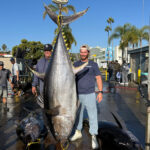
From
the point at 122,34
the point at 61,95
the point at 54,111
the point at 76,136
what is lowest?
the point at 76,136

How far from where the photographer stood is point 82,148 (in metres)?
2.78

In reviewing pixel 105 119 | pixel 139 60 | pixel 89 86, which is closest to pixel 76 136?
pixel 89 86

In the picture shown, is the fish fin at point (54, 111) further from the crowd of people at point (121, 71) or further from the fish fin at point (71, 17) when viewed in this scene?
the crowd of people at point (121, 71)

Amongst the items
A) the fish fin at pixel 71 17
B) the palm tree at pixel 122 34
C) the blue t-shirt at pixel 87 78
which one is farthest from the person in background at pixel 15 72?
the palm tree at pixel 122 34

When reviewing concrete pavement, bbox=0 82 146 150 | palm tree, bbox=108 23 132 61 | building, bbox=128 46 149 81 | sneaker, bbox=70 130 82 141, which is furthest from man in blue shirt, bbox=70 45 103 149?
palm tree, bbox=108 23 132 61

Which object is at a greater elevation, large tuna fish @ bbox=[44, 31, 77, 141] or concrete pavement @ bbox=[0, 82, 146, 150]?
large tuna fish @ bbox=[44, 31, 77, 141]

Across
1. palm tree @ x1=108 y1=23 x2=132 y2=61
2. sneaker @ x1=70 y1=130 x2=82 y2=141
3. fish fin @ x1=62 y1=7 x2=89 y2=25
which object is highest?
palm tree @ x1=108 y1=23 x2=132 y2=61

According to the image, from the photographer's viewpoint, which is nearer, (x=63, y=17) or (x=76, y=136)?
(x=63, y=17)

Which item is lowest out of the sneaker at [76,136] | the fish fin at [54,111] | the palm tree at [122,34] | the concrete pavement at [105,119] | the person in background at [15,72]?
the concrete pavement at [105,119]

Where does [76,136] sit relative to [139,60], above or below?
below

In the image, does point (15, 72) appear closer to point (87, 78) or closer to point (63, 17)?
point (87, 78)

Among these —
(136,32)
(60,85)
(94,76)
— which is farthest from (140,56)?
(136,32)

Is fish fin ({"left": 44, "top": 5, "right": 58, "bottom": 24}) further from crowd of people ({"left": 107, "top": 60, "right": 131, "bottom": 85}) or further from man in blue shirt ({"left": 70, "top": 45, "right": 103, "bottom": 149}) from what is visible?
crowd of people ({"left": 107, "top": 60, "right": 131, "bottom": 85})

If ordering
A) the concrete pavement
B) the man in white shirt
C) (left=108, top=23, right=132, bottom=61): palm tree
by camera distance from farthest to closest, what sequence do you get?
(left=108, top=23, right=132, bottom=61): palm tree, the man in white shirt, the concrete pavement
